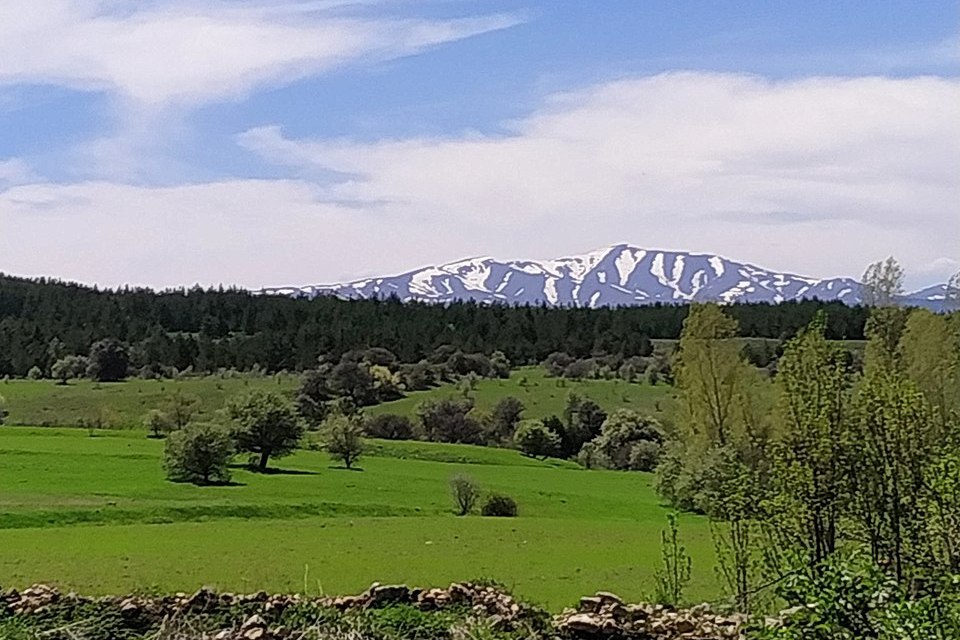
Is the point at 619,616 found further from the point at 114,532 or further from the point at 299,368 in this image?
the point at 299,368

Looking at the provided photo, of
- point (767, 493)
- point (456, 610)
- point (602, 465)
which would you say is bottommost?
point (602, 465)

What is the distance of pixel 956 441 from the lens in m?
14.4

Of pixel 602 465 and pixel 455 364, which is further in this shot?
pixel 455 364

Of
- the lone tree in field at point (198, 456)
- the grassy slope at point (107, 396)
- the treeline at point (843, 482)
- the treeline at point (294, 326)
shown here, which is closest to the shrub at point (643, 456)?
the lone tree in field at point (198, 456)

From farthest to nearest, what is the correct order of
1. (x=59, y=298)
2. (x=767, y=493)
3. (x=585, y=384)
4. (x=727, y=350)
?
1. (x=59, y=298)
2. (x=585, y=384)
3. (x=727, y=350)
4. (x=767, y=493)

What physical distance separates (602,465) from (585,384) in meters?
29.7

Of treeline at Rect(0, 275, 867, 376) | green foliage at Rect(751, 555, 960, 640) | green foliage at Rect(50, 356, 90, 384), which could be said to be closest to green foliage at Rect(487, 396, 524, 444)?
treeline at Rect(0, 275, 867, 376)

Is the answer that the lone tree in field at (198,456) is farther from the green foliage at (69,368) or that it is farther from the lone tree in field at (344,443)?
the green foliage at (69,368)

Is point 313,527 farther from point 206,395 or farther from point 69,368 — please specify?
point 69,368

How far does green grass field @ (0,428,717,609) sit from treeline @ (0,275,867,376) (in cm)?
5809

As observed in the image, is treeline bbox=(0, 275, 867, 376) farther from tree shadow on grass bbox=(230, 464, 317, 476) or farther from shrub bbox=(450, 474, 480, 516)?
shrub bbox=(450, 474, 480, 516)

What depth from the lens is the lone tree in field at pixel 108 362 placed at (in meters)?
112

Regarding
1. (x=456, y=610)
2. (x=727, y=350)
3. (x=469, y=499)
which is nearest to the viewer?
(x=456, y=610)

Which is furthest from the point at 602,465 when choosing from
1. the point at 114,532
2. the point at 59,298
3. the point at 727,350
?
the point at 59,298
